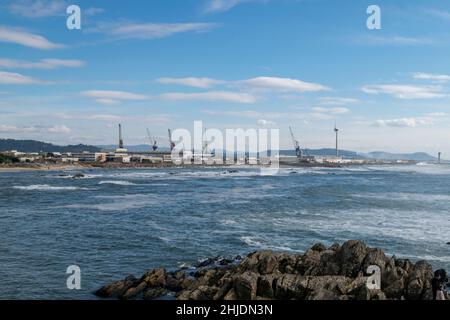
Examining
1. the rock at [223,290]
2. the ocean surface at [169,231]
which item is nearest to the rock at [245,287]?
the rock at [223,290]

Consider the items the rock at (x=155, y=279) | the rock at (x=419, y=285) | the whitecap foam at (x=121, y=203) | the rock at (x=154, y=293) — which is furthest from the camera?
the whitecap foam at (x=121, y=203)

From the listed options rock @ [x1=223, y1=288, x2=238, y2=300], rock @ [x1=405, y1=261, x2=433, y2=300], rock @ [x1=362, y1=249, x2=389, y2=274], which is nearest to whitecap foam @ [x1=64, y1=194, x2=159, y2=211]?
rock @ [x1=362, y1=249, x2=389, y2=274]

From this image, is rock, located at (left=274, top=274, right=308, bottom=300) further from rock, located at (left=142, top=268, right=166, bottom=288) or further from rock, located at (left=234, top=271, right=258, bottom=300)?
rock, located at (left=142, top=268, right=166, bottom=288)

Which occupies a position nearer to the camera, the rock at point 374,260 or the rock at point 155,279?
the rock at point 374,260

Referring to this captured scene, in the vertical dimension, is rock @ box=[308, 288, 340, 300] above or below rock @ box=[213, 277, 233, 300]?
above

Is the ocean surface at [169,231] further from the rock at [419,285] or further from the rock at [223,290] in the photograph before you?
the rock at [419,285]

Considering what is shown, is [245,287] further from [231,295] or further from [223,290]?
[223,290]
